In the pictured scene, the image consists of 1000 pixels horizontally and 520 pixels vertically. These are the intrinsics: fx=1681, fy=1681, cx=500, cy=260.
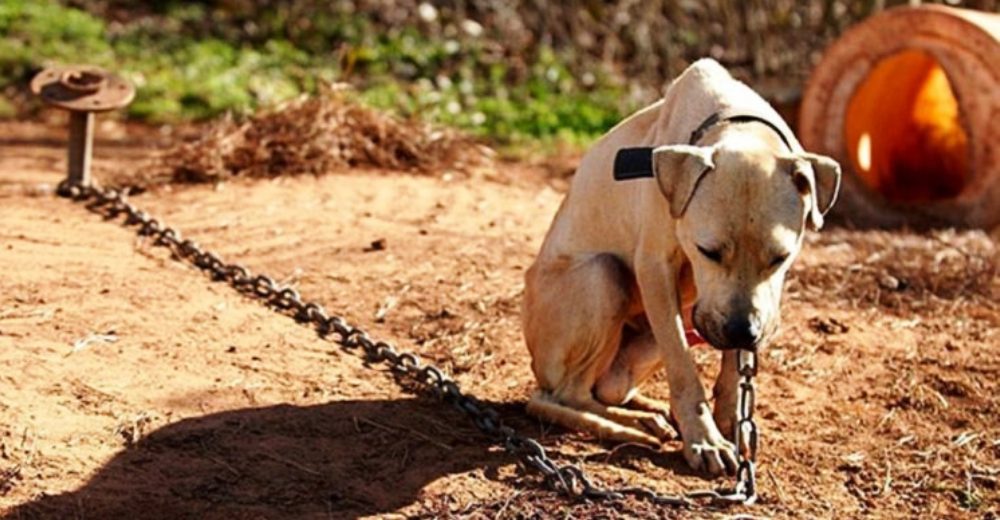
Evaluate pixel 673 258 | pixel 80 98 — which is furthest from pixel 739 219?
pixel 80 98

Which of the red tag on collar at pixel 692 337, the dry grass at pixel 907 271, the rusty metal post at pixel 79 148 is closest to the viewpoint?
the red tag on collar at pixel 692 337

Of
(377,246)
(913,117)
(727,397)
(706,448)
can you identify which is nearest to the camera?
(706,448)

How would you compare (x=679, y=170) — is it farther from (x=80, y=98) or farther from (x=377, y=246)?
(x=80, y=98)

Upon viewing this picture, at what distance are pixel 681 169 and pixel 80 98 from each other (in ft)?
15.1

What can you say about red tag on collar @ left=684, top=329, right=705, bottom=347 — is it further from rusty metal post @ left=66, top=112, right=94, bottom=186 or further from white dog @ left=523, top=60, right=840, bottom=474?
rusty metal post @ left=66, top=112, right=94, bottom=186

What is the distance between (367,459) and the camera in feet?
19.1

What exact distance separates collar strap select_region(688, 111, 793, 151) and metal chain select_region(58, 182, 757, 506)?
30.1 inches

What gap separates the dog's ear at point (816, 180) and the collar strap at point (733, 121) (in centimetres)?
32

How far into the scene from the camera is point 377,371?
682 cm

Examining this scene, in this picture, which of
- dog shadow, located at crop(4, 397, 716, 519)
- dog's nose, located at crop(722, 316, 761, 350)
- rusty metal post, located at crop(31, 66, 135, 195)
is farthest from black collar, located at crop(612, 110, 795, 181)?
rusty metal post, located at crop(31, 66, 135, 195)

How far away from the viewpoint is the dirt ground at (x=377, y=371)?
553 cm

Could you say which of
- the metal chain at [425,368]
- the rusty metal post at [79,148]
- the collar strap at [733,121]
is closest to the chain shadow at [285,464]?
the metal chain at [425,368]

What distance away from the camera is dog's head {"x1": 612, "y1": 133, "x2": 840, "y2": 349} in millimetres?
5375

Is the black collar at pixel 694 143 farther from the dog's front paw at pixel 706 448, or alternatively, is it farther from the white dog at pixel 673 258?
the dog's front paw at pixel 706 448
